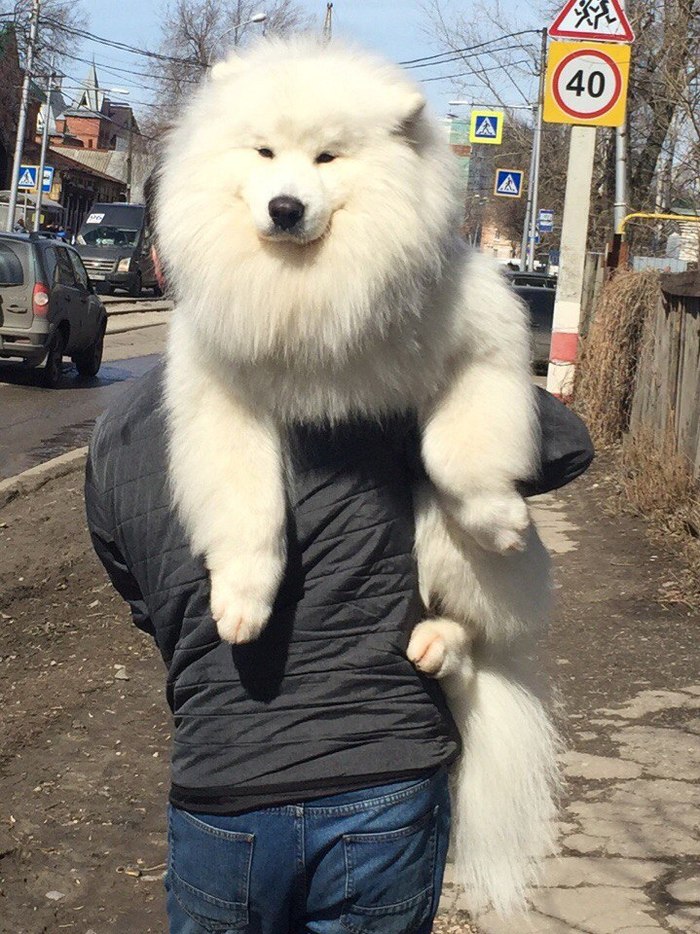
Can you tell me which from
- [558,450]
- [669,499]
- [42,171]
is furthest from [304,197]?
[42,171]

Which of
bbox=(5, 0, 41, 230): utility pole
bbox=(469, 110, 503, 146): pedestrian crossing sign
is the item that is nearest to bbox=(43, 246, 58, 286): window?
bbox=(469, 110, 503, 146): pedestrian crossing sign

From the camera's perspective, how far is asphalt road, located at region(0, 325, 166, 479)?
12.1 metres

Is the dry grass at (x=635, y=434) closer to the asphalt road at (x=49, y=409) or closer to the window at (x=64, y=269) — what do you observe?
the asphalt road at (x=49, y=409)

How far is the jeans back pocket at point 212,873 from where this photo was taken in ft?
6.42

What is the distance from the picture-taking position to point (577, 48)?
9961mm

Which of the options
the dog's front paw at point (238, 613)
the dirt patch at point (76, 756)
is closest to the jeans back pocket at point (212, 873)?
the dog's front paw at point (238, 613)

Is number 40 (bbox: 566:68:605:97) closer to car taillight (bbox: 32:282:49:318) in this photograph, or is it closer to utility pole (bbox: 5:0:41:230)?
car taillight (bbox: 32:282:49:318)

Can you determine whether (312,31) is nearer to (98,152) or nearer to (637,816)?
(637,816)

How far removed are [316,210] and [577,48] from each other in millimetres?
8737

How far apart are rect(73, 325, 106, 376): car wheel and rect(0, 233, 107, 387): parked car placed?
0.47 metres

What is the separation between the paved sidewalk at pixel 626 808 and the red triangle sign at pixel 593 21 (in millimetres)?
5455

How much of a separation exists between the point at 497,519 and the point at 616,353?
8.10 m

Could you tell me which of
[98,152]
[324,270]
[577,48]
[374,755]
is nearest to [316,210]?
[324,270]

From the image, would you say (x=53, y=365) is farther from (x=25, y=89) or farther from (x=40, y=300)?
(x=25, y=89)
